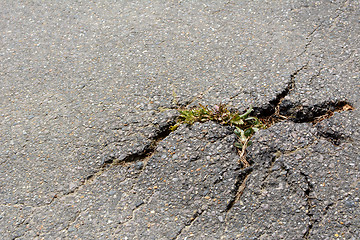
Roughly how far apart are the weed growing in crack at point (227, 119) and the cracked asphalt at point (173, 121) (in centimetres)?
7

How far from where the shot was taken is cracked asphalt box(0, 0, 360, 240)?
2.33 meters

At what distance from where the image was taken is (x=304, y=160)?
2.47 metres

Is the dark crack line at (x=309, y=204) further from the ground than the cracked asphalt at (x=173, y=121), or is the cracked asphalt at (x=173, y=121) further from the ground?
the cracked asphalt at (x=173, y=121)

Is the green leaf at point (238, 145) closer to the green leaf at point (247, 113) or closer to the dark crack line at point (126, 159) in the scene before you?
the green leaf at point (247, 113)

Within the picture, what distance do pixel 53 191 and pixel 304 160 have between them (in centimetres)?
183

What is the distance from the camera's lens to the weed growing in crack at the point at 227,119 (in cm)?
271

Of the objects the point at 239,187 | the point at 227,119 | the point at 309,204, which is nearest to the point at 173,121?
the point at 227,119

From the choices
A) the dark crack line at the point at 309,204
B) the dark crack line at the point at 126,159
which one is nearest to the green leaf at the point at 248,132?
the dark crack line at the point at 309,204

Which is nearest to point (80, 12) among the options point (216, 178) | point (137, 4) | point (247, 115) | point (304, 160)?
point (137, 4)

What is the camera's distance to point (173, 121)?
2852 millimetres

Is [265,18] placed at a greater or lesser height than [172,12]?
lesser

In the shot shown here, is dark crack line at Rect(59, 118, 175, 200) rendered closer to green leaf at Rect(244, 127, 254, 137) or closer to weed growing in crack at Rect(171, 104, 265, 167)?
weed growing in crack at Rect(171, 104, 265, 167)

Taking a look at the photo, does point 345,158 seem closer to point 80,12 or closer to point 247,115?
point 247,115

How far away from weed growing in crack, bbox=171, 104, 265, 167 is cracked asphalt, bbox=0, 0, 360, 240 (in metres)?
0.07
